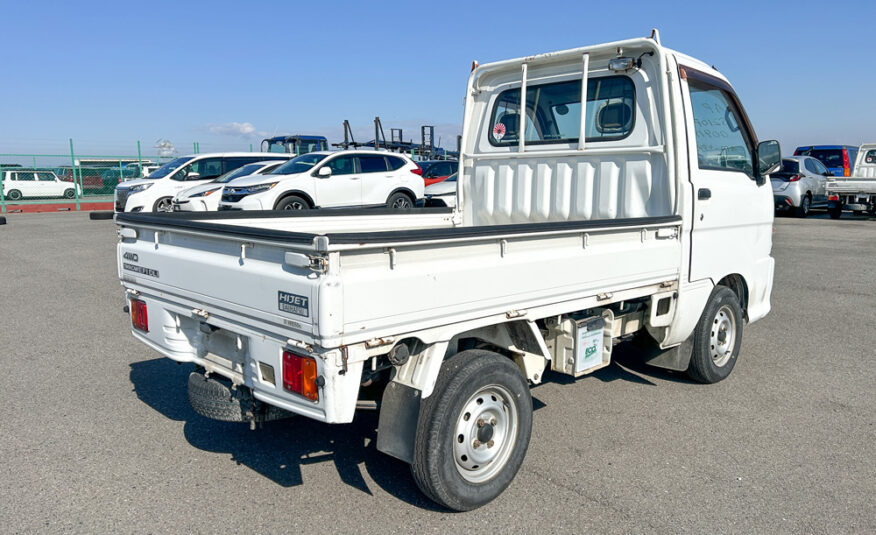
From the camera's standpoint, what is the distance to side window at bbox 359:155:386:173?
14.2m

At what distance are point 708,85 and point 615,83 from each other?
74cm

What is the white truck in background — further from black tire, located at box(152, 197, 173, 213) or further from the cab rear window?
black tire, located at box(152, 197, 173, 213)

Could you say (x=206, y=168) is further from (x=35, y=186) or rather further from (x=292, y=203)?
(x=35, y=186)

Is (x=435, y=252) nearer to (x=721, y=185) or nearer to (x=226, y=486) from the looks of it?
(x=226, y=486)

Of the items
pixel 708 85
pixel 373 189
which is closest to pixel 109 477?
pixel 708 85

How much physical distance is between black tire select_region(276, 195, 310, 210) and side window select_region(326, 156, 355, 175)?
0.99 m

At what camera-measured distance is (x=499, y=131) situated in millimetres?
5281

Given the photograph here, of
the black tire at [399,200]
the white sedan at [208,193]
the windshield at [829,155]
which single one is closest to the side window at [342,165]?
the black tire at [399,200]

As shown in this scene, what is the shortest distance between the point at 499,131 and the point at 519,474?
2.82 m

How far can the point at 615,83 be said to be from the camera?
15.3 ft

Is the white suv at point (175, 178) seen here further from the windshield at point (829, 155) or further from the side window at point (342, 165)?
the windshield at point (829, 155)

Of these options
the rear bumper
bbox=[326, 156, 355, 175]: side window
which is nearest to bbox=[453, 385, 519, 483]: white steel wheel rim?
the rear bumper

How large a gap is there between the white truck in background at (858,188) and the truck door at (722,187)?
49.6ft

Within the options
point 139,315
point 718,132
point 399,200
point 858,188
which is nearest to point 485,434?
point 139,315
